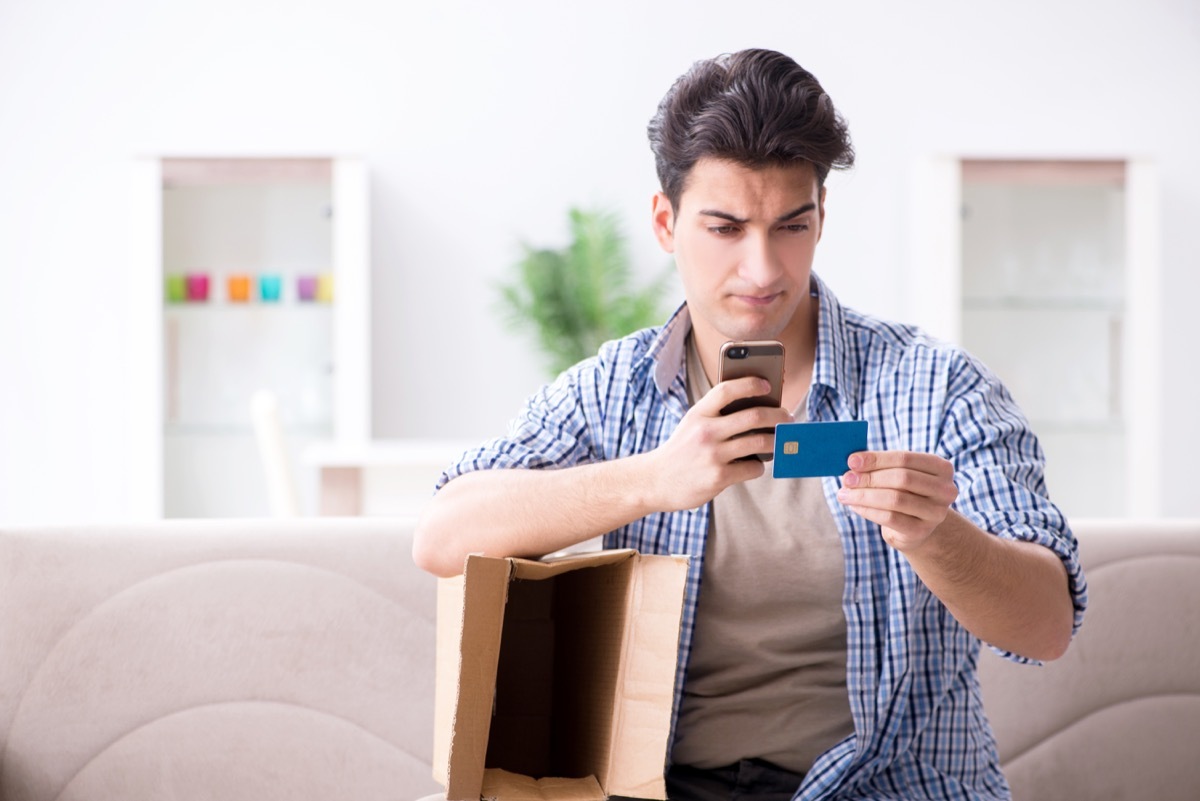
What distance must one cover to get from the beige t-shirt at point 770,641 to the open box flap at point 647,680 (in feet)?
0.84

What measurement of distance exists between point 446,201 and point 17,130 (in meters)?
1.73

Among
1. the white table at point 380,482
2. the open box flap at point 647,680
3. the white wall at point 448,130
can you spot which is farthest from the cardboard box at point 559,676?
the white wall at point 448,130

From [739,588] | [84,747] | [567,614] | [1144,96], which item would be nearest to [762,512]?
[739,588]

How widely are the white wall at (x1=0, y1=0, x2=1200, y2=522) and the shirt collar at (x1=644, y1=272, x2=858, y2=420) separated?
10.2ft

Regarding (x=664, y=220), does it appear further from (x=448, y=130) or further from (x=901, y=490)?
(x=448, y=130)

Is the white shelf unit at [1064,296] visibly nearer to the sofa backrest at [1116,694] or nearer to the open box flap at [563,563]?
the sofa backrest at [1116,694]

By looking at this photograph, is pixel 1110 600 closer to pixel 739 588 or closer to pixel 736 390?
pixel 739 588

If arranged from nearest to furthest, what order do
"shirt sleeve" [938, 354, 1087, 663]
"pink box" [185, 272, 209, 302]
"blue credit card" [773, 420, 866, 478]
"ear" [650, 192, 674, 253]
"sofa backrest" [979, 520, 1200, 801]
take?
1. "blue credit card" [773, 420, 866, 478]
2. "shirt sleeve" [938, 354, 1087, 663]
3. "ear" [650, 192, 674, 253]
4. "sofa backrest" [979, 520, 1200, 801]
5. "pink box" [185, 272, 209, 302]

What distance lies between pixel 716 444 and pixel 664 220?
20.3 inches

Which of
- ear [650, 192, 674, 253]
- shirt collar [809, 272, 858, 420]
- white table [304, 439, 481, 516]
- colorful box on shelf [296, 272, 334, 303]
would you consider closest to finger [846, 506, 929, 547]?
shirt collar [809, 272, 858, 420]

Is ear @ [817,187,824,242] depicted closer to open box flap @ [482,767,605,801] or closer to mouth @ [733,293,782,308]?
mouth @ [733,293,782,308]

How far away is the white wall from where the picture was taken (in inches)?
183

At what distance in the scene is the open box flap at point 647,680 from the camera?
121cm

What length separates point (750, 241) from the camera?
1.48 metres
